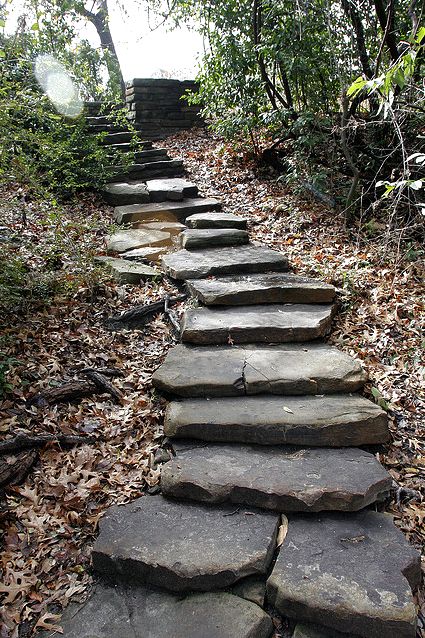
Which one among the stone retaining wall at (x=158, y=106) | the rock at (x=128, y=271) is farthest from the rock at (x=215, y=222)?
the stone retaining wall at (x=158, y=106)

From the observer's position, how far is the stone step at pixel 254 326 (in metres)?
4.01

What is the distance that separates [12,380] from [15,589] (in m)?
1.67

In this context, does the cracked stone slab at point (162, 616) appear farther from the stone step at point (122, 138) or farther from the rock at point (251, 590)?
the stone step at point (122, 138)

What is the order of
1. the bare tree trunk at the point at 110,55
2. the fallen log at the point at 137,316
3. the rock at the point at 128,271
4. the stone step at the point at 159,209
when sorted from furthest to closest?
the bare tree trunk at the point at 110,55
the stone step at the point at 159,209
the rock at the point at 128,271
the fallen log at the point at 137,316

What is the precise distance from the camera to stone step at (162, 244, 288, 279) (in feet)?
16.7

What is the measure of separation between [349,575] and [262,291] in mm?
2735

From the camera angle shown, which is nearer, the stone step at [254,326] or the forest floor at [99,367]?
the forest floor at [99,367]

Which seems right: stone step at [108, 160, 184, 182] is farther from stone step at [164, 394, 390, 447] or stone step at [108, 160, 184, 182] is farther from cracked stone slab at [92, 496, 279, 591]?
cracked stone slab at [92, 496, 279, 591]

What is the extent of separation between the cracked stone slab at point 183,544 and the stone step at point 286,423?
0.49 meters

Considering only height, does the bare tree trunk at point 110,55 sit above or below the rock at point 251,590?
above

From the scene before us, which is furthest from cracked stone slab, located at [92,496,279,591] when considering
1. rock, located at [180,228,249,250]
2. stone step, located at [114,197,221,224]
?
stone step, located at [114,197,221,224]

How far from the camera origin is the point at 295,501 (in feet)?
8.63

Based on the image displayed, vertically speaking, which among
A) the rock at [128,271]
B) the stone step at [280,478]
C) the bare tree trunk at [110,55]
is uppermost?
the bare tree trunk at [110,55]

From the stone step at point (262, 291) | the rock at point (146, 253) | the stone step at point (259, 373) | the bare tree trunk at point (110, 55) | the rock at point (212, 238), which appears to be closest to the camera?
the stone step at point (259, 373)
